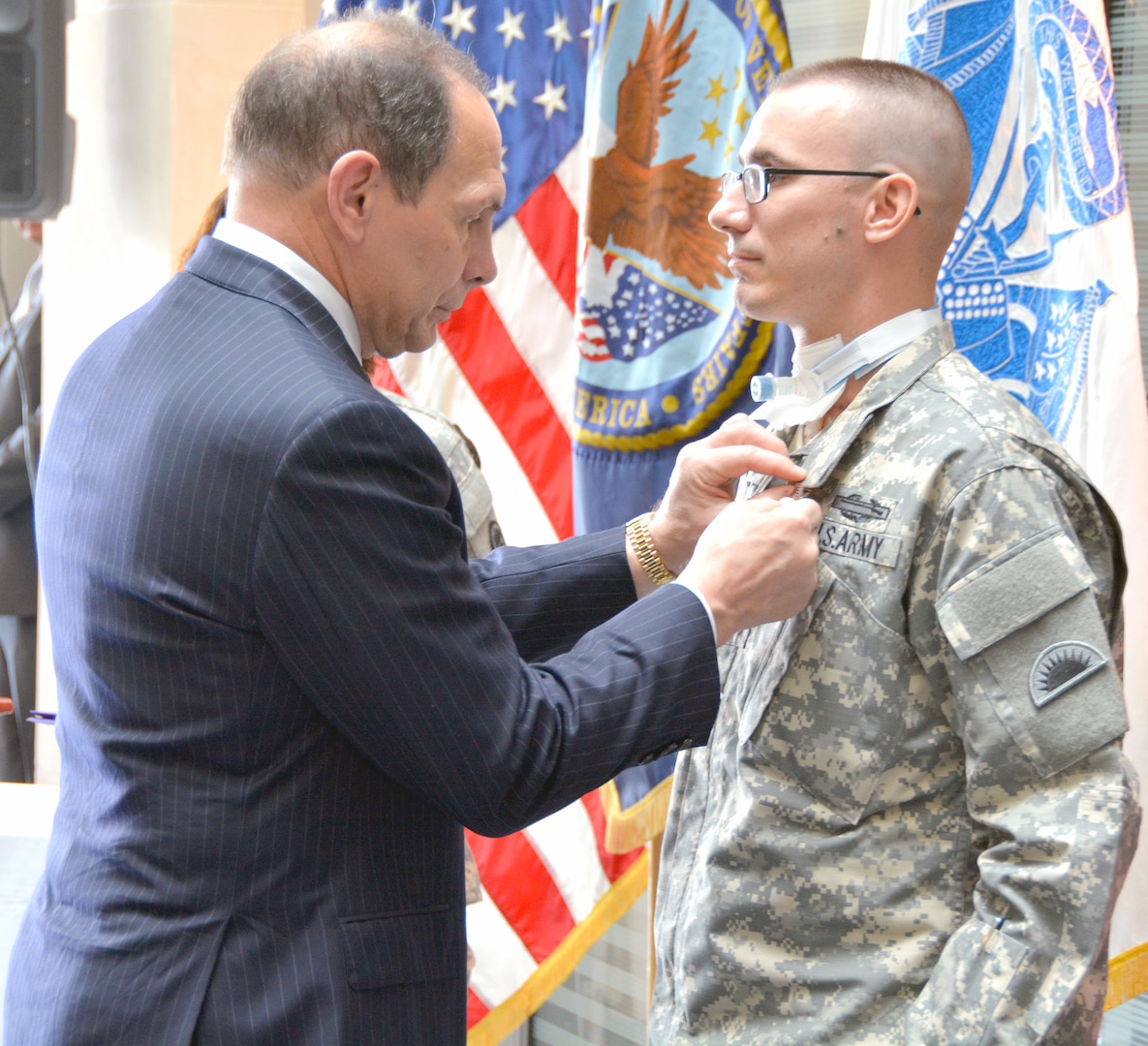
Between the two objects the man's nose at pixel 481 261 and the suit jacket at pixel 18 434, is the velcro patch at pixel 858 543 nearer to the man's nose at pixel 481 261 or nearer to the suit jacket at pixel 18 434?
the man's nose at pixel 481 261

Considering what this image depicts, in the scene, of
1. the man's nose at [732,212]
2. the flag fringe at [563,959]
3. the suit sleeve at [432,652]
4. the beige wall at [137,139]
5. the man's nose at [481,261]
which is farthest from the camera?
the beige wall at [137,139]

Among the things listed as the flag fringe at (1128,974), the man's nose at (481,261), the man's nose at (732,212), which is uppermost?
the man's nose at (732,212)

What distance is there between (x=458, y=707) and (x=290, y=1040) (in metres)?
0.34

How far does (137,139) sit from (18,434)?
85 centimetres

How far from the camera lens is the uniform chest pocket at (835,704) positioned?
4.11 feet

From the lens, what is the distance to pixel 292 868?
113 cm

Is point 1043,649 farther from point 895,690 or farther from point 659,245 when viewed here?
point 659,245

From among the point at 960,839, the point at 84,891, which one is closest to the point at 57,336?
the point at 84,891

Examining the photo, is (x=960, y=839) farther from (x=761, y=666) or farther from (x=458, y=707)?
(x=458, y=707)

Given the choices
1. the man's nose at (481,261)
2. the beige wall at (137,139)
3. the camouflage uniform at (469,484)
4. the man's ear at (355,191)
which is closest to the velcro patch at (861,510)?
the man's nose at (481,261)

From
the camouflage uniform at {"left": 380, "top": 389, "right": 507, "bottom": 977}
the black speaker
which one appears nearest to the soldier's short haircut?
the camouflage uniform at {"left": 380, "top": 389, "right": 507, "bottom": 977}

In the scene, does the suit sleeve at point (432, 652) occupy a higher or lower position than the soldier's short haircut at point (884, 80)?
lower

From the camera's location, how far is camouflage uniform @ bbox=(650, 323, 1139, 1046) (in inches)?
44.7

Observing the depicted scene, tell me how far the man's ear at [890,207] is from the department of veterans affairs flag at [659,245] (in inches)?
33.1
